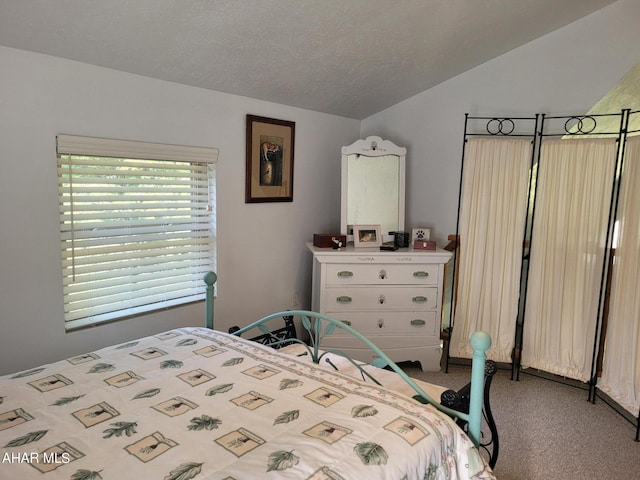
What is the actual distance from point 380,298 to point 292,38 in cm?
187

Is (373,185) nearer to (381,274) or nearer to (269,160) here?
(381,274)

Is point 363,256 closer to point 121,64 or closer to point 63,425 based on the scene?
point 121,64

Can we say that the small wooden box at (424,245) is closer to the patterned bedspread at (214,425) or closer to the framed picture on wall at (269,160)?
the framed picture on wall at (269,160)

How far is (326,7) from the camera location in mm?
2232

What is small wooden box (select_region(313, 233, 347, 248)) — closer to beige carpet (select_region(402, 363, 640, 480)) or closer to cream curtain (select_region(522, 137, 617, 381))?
beige carpet (select_region(402, 363, 640, 480))

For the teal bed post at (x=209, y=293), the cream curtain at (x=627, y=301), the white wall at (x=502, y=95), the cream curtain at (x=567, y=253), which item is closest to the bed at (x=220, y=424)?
the teal bed post at (x=209, y=293)

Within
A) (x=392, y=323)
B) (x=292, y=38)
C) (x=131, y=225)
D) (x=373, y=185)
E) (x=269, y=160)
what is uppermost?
(x=292, y=38)

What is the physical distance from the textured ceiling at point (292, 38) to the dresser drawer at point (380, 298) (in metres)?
1.50

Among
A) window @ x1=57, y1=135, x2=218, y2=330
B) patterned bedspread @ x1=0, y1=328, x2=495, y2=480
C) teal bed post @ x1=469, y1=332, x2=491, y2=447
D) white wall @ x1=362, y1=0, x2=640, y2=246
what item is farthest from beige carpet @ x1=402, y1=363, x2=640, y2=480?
window @ x1=57, y1=135, x2=218, y2=330

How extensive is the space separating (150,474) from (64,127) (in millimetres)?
1796

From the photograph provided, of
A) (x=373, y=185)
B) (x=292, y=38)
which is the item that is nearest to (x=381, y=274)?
(x=373, y=185)

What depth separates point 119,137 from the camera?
244 cm

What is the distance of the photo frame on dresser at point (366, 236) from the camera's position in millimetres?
3547

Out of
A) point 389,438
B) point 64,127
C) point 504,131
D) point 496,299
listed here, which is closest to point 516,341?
point 496,299
